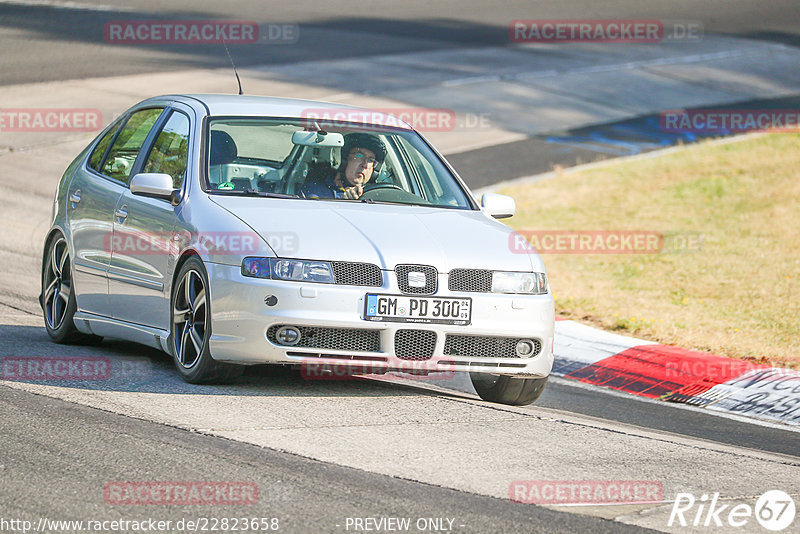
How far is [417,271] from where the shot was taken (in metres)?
6.70

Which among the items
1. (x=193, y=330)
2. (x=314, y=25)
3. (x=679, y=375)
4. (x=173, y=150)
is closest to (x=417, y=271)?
(x=193, y=330)

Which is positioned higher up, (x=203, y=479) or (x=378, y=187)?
(x=378, y=187)

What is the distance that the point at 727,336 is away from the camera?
10109 millimetres

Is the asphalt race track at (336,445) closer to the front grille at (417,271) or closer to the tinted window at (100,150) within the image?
the front grille at (417,271)

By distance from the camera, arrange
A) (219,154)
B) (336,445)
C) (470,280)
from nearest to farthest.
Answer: (336,445)
(470,280)
(219,154)

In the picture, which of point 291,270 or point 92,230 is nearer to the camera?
point 291,270

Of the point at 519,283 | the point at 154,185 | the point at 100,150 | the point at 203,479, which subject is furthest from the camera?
the point at 100,150

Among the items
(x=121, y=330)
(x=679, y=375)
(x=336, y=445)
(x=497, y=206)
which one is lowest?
(x=679, y=375)

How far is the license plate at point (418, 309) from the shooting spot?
6.60 meters

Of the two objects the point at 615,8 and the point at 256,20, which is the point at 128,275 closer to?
the point at 256,20

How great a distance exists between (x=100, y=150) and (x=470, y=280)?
3.24m

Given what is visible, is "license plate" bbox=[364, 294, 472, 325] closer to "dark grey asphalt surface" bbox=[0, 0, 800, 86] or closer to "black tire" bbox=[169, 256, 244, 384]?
"black tire" bbox=[169, 256, 244, 384]

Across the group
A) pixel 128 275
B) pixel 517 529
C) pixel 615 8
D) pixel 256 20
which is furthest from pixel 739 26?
pixel 517 529

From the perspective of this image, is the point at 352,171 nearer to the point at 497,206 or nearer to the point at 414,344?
the point at 497,206
